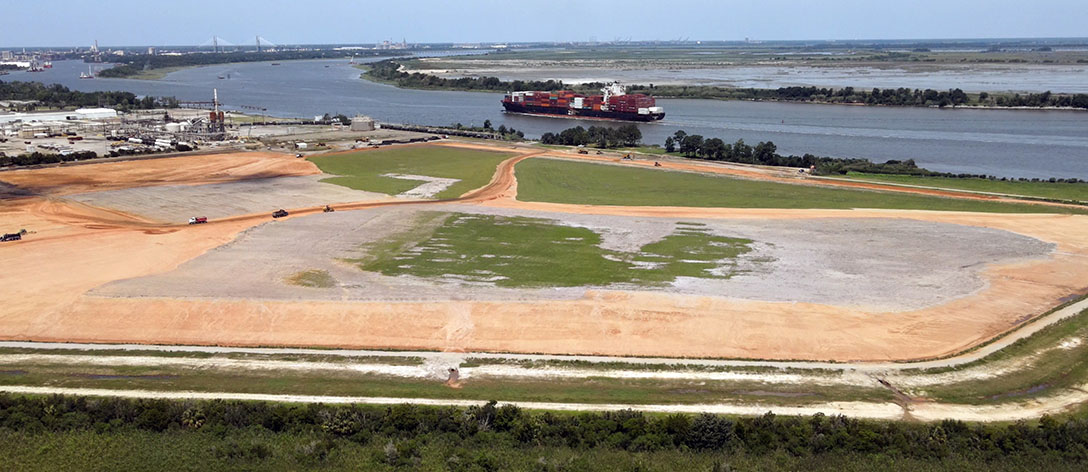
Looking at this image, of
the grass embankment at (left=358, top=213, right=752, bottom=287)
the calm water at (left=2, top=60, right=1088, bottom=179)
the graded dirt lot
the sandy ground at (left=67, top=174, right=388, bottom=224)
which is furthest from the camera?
the calm water at (left=2, top=60, right=1088, bottom=179)

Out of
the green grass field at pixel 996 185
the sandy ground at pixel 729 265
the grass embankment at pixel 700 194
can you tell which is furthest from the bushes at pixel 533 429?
the green grass field at pixel 996 185

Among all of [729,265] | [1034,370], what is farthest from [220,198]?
[1034,370]

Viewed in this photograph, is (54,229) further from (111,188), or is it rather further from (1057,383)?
(1057,383)

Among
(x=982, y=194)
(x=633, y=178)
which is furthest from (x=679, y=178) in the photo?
(x=982, y=194)

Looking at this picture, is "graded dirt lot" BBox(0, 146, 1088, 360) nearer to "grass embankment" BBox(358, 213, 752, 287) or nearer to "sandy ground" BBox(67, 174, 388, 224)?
"grass embankment" BBox(358, 213, 752, 287)

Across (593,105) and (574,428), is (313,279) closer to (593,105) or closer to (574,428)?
(574,428)

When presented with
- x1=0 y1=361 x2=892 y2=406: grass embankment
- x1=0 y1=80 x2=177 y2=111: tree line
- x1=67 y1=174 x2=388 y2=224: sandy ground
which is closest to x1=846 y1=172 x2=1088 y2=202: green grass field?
x1=67 y1=174 x2=388 y2=224: sandy ground
